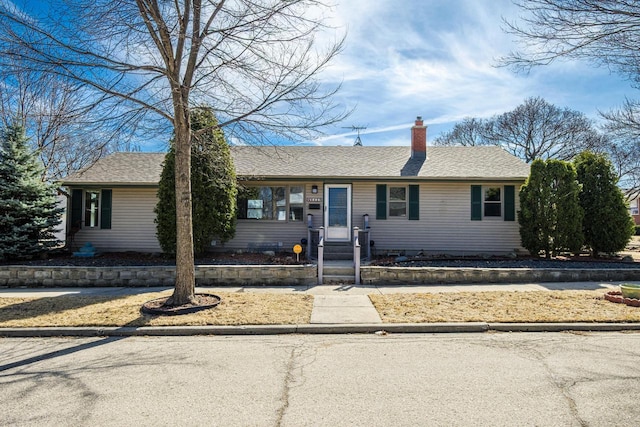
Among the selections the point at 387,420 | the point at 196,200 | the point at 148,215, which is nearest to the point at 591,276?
the point at 387,420

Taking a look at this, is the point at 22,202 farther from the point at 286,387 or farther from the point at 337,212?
the point at 286,387

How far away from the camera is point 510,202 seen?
13.1 meters

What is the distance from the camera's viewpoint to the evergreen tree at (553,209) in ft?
38.4

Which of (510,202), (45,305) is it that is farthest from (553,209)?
(45,305)

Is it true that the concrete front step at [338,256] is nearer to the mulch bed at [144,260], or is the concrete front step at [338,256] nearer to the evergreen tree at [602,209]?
the mulch bed at [144,260]

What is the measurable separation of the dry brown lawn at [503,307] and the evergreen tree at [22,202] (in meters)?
10.2

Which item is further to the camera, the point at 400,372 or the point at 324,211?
the point at 324,211

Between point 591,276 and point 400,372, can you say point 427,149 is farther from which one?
point 400,372

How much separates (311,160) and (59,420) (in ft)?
39.4

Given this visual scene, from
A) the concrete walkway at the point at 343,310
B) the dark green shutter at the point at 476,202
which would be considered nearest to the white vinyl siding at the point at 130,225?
the concrete walkway at the point at 343,310

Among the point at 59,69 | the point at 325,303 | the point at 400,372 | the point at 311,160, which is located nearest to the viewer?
the point at 400,372

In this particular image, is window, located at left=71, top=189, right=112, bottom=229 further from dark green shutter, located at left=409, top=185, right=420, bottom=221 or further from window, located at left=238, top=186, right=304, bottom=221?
dark green shutter, located at left=409, top=185, right=420, bottom=221

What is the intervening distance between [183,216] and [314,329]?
299 centimetres

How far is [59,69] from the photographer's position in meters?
6.27
